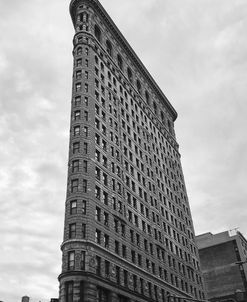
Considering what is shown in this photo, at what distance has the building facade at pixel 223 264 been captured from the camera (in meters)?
117

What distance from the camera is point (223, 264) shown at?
122375 millimetres

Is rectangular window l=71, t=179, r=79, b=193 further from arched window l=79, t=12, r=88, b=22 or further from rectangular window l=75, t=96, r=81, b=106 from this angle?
arched window l=79, t=12, r=88, b=22

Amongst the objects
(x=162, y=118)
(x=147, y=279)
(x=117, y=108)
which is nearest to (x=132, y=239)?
(x=147, y=279)

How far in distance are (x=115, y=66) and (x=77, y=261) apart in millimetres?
49705

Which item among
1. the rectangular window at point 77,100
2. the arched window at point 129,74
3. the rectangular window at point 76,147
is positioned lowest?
the rectangular window at point 76,147

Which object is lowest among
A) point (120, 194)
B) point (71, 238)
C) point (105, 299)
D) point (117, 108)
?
point (105, 299)

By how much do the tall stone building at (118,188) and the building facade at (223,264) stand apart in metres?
32.6

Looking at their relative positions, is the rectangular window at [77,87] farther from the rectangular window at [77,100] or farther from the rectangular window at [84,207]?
the rectangular window at [84,207]

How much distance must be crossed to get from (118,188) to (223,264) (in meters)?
71.4

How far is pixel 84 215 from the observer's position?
53.4 metres

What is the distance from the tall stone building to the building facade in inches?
1282

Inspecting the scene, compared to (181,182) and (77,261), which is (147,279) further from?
(181,182)

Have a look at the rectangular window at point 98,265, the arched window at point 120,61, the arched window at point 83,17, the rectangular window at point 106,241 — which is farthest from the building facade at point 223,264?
the arched window at point 83,17

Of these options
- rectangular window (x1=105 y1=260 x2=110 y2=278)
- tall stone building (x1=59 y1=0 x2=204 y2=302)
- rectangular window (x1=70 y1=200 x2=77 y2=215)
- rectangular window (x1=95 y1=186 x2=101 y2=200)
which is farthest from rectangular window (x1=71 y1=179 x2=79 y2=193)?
rectangular window (x1=105 y1=260 x2=110 y2=278)
